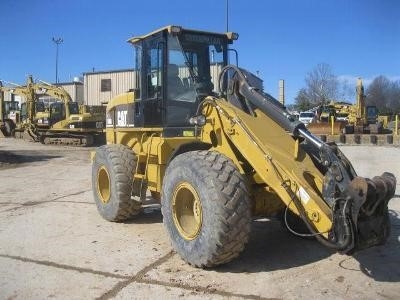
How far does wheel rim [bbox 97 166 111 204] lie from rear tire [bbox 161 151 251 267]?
275 cm

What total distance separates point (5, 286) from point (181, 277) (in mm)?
1820

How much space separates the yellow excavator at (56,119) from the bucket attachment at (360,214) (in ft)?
78.8

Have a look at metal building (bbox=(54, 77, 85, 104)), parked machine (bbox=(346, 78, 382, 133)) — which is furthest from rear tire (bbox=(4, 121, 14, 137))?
metal building (bbox=(54, 77, 85, 104))

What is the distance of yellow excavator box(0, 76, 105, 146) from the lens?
27.9 m

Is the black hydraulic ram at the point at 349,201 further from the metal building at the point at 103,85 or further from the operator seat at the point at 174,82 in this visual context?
the metal building at the point at 103,85

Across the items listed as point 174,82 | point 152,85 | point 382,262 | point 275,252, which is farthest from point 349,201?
point 152,85

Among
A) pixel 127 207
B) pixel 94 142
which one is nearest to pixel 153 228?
pixel 127 207

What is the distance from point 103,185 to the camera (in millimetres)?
8516

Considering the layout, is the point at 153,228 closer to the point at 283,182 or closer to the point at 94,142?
the point at 283,182

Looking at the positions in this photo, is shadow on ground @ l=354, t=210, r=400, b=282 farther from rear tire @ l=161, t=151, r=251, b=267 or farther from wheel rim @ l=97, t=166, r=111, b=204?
wheel rim @ l=97, t=166, r=111, b=204

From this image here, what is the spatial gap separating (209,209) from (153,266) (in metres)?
1.12

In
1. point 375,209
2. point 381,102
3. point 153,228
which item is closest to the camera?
point 375,209

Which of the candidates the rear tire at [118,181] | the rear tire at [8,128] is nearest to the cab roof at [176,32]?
the rear tire at [118,181]

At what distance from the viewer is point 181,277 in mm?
5371
